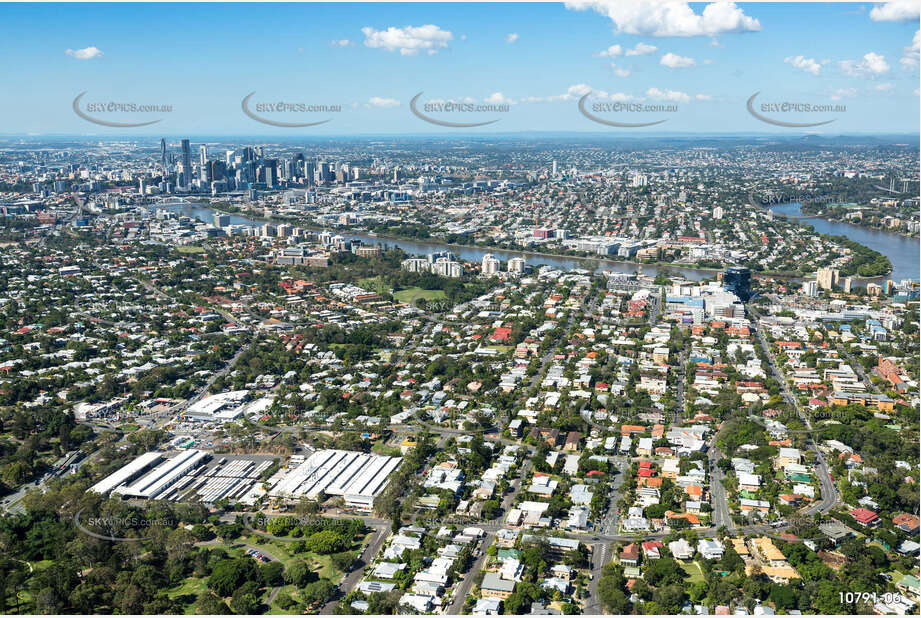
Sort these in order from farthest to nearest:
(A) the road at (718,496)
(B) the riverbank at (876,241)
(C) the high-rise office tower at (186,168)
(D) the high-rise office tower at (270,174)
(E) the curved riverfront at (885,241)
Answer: (D) the high-rise office tower at (270,174) → (C) the high-rise office tower at (186,168) → (E) the curved riverfront at (885,241) → (B) the riverbank at (876,241) → (A) the road at (718,496)

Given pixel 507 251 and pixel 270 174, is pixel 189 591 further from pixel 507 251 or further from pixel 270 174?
pixel 270 174

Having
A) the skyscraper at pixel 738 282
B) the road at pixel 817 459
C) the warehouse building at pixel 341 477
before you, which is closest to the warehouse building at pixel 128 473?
the warehouse building at pixel 341 477

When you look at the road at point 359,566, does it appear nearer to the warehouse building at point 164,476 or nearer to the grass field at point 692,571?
the warehouse building at point 164,476

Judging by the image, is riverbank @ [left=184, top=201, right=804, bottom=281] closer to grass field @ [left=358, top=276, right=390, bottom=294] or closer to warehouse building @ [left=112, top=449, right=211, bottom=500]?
grass field @ [left=358, top=276, right=390, bottom=294]

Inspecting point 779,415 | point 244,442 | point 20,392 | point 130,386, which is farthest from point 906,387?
point 20,392

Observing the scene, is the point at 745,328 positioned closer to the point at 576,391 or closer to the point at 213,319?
the point at 576,391
